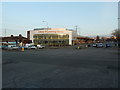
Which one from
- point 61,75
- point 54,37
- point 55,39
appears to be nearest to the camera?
point 61,75

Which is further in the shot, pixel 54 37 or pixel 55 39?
pixel 54 37

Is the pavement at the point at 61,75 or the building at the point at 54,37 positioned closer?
the pavement at the point at 61,75

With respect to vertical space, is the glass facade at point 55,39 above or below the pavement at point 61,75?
above

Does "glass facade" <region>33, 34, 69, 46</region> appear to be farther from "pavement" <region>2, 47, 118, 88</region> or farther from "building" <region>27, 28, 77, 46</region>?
"pavement" <region>2, 47, 118, 88</region>

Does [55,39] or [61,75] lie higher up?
[55,39]

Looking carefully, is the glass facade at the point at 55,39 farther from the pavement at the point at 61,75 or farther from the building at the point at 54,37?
the pavement at the point at 61,75

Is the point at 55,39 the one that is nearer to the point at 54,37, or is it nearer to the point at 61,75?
the point at 54,37

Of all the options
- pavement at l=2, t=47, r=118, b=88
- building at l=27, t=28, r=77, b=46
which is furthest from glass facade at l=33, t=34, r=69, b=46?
pavement at l=2, t=47, r=118, b=88

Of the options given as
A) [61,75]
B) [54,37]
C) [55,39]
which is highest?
[54,37]

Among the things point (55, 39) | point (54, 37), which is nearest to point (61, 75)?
point (55, 39)

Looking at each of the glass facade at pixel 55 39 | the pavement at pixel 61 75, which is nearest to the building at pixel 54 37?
the glass facade at pixel 55 39

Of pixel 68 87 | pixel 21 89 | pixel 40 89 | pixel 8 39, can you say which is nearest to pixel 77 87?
pixel 68 87

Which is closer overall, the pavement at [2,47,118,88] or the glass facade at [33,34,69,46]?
the pavement at [2,47,118,88]

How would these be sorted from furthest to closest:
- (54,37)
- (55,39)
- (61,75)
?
(54,37)
(55,39)
(61,75)
